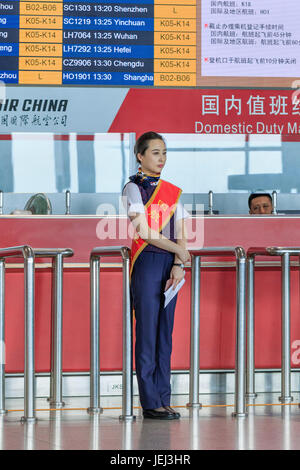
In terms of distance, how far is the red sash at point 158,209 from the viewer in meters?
3.75

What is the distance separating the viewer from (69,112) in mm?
6594

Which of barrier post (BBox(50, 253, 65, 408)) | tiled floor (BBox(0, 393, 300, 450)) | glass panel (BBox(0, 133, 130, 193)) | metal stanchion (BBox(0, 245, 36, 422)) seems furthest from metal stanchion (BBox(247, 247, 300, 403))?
glass panel (BBox(0, 133, 130, 193))

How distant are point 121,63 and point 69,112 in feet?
1.82

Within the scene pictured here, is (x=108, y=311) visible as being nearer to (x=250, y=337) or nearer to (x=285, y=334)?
(x=250, y=337)

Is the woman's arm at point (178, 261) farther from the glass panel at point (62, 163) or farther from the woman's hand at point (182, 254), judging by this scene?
the glass panel at point (62, 163)

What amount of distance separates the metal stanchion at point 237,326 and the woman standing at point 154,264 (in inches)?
11.5

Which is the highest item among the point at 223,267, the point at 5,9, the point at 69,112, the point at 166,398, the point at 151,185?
→ the point at 5,9

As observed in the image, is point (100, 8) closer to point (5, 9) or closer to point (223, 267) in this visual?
point (5, 9)

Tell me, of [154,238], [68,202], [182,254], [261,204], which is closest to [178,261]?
[182,254]

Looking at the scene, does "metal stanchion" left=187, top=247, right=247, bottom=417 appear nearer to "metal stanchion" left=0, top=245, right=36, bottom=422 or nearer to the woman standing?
the woman standing

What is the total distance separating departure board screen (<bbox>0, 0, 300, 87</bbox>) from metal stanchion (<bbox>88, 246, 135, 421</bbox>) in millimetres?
2824

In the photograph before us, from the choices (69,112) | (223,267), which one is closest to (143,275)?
(223,267)

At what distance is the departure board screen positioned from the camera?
6605mm

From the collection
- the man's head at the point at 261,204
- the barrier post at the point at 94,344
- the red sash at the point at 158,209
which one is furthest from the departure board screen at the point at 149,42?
the red sash at the point at 158,209
